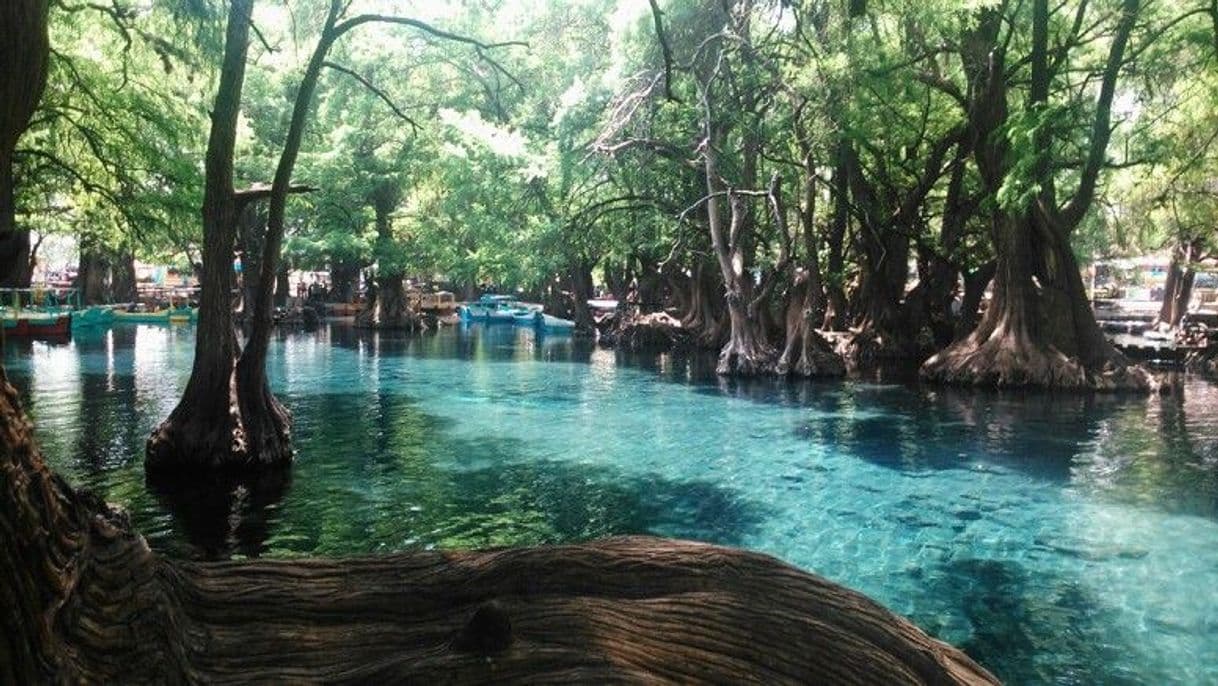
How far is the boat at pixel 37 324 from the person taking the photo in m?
40.8

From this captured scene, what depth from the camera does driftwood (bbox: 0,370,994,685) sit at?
2473 mm

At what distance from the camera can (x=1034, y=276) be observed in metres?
27.4

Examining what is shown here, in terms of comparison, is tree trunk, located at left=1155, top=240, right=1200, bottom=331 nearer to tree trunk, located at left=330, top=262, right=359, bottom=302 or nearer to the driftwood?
the driftwood

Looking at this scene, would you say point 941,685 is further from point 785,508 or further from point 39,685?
point 785,508

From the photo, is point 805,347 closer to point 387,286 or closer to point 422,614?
point 422,614

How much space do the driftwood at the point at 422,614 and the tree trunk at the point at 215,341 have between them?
11834 millimetres

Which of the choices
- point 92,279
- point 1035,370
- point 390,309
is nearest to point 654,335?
point 390,309

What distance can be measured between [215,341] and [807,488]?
951 centimetres

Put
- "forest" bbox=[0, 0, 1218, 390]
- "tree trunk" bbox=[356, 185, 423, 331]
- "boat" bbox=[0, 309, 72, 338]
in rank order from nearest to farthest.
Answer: "forest" bbox=[0, 0, 1218, 390]
"boat" bbox=[0, 309, 72, 338]
"tree trunk" bbox=[356, 185, 423, 331]

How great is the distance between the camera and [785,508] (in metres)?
13.5

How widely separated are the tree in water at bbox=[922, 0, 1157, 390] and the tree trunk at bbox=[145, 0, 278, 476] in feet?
64.9

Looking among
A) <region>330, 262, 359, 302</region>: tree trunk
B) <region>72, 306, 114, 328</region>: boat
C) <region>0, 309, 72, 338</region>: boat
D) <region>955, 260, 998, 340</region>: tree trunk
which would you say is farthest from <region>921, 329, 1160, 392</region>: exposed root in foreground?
<region>330, 262, 359, 302</region>: tree trunk

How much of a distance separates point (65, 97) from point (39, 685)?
20.2 meters

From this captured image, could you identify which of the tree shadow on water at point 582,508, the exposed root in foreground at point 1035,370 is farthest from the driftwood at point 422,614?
the exposed root in foreground at point 1035,370
